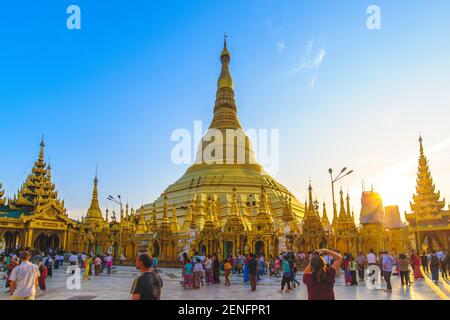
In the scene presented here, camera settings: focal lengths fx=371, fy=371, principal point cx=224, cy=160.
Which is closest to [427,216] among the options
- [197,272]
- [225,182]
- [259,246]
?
[259,246]

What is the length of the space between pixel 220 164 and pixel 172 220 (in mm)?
21853

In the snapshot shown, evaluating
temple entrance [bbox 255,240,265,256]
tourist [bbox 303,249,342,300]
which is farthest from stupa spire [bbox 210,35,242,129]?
tourist [bbox 303,249,342,300]

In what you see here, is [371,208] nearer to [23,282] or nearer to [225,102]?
[225,102]

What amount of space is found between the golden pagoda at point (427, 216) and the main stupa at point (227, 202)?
555 inches

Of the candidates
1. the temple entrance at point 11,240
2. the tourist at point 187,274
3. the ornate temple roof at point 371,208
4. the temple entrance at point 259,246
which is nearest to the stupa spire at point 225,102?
the ornate temple roof at point 371,208

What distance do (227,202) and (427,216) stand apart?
24154mm

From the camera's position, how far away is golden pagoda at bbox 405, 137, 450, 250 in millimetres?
41969

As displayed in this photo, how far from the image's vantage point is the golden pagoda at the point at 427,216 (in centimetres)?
4197

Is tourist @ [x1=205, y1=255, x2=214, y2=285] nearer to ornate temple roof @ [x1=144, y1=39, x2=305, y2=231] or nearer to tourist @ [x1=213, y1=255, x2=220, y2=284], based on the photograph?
tourist @ [x1=213, y1=255, x2=220, y2=284]

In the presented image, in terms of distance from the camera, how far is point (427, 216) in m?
43.2

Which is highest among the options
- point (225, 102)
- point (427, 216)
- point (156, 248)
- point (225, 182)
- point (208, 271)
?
point (225, 102)

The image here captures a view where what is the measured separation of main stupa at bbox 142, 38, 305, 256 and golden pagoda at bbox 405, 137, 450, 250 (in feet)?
46.2
